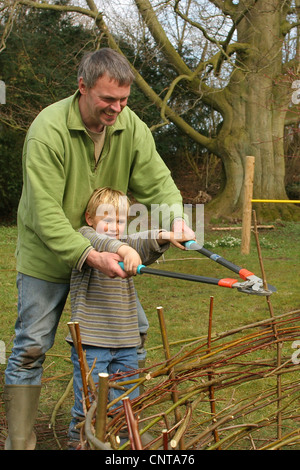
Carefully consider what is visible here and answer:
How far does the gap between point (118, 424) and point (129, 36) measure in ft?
38.0

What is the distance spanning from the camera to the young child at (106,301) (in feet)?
8.29

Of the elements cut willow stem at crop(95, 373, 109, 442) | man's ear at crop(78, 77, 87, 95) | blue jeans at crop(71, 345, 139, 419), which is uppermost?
man's ear at crop(78, 77, 87, 95)

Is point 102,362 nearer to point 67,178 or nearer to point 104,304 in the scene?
point 104,304

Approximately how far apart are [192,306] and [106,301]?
3.53 meters

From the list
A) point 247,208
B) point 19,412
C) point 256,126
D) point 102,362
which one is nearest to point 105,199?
point 102,362

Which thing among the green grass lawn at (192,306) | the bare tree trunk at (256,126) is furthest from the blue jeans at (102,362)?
the bare tree trunk at (256,126)

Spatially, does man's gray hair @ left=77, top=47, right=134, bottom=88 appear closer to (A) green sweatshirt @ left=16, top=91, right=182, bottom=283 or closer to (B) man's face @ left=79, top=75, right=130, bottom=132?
(B) man's face @ left=79, top=75, right=130, bottom=132

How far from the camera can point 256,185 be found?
41.9 ft

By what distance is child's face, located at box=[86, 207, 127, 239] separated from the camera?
263 cm

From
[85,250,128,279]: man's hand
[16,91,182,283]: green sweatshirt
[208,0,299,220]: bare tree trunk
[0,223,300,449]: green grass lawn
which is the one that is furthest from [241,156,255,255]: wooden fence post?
[85,250,128,279]: man's hand

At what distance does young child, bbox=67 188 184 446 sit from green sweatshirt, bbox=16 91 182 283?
4.0 inches

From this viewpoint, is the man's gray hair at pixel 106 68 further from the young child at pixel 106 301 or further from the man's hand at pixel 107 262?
the man's hand at pixel 107 262

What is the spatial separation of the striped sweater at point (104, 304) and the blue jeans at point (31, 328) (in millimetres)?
133
